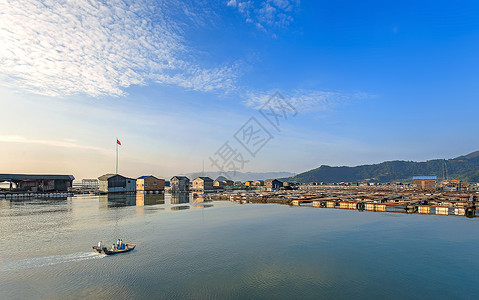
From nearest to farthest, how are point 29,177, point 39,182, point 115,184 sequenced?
point 29,177, point 39,182, point 115,184

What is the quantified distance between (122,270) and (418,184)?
134095 millimetres

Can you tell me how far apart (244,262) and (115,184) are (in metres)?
86.4

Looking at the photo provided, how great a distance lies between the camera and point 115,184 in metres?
90.2

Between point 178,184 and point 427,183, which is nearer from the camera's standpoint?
point 427,183

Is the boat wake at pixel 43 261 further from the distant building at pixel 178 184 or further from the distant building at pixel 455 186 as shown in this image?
the distant building at pixel 455 186

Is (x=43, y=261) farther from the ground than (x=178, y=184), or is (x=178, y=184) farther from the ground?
(x=178, y=184)

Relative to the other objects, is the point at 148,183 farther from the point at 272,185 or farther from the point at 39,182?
the point at 272,185

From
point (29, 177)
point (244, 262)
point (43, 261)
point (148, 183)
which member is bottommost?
point (244, 262)

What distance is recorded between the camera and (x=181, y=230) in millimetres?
30875

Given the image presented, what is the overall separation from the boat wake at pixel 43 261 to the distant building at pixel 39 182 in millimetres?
78502

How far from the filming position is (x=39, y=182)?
8275 cm

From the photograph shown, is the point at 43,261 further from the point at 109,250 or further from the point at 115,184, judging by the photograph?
the point at 115,184

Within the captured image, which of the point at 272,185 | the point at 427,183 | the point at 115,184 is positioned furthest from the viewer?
the point at 272,185

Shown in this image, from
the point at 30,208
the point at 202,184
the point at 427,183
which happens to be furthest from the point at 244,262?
the point at 427,183
